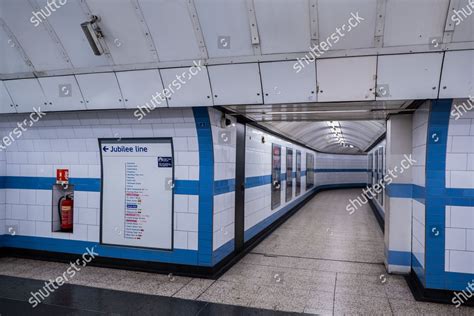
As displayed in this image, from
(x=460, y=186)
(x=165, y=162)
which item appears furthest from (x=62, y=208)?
(x=460, y=186)

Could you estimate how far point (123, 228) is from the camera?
16.5 feet

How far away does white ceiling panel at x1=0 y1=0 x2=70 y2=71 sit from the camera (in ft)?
13.5

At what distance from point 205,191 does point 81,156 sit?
216 cm

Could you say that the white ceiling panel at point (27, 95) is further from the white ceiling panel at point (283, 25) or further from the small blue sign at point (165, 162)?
the white ceiling panel at point (283, 25)

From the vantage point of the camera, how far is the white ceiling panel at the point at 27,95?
4.77 metres

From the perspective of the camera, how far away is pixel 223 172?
4980 millimetres

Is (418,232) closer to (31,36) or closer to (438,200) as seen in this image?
(438,200)

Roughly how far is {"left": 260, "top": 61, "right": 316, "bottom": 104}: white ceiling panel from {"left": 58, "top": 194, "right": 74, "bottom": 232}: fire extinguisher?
11.9ft

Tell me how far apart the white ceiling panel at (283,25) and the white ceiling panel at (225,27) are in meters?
0.17

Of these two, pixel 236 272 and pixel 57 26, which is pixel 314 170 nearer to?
pixel 236 272

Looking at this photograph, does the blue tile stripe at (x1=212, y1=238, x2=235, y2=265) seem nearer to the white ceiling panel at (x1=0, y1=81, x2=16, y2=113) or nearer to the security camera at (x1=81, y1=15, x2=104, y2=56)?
the security camera at (x1=81, y1=15, x2=104, y2=56)

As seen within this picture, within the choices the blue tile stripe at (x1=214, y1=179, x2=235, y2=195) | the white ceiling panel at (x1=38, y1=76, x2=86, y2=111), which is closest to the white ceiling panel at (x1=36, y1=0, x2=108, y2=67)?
the white ceiling panel at (x1=38, y1=76, x2=86, y2=111)

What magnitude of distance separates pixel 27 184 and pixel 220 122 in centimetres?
339

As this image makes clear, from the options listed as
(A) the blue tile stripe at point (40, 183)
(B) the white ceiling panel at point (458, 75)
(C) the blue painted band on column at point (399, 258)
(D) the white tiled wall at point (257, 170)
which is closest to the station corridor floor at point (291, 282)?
(C) the blue painted band on column at point (399, 258)
